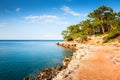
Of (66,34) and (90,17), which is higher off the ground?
(90,17)

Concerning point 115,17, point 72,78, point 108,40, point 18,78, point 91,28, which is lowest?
point 18,78

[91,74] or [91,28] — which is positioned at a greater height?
[91,28]

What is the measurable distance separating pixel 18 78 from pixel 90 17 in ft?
198

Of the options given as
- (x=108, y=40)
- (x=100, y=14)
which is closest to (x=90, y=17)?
(x=100, y=14)

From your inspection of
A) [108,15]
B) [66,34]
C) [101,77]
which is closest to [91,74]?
[101,77]

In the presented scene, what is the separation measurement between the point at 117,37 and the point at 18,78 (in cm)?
4052

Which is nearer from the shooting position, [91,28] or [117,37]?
[117,37]

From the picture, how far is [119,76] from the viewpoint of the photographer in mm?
13406

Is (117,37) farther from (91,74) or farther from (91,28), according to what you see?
(91,74)

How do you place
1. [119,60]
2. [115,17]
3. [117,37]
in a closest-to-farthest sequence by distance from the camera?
1. [119,60]
2. [117,37]
3. [115,17]

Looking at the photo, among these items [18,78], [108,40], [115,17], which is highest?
[115,17]

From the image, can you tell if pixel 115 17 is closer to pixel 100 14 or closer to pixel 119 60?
pixel 100 14

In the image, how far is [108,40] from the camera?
52469 millimetres

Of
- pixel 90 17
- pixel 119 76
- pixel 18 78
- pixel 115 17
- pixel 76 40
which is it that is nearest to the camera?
pixel 119 76
